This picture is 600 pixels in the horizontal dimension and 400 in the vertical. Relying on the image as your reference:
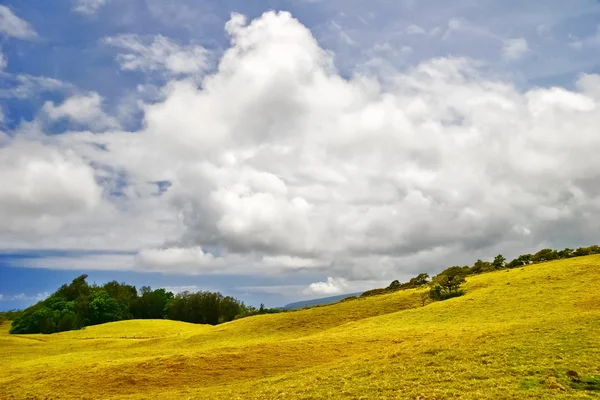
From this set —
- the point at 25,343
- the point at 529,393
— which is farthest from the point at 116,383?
the point at 25,343

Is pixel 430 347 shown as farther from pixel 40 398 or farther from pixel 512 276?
pixel 512 276

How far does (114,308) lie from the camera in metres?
134

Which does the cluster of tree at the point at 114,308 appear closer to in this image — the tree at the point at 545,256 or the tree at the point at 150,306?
the tree at the point at 150,306

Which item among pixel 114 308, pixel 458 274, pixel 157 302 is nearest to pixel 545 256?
pixel 458 274

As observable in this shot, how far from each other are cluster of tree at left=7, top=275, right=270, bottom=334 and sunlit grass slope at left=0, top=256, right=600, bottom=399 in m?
57.3

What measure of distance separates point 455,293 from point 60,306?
116 m

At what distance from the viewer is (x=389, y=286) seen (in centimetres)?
9544

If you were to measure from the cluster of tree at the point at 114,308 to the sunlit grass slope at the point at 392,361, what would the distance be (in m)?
57.3

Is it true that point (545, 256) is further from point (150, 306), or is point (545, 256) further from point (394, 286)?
point (150, 306)

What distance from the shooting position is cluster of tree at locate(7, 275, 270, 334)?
113750mm

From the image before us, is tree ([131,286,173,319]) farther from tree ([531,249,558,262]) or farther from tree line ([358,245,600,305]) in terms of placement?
tree ([531,249,558,262])

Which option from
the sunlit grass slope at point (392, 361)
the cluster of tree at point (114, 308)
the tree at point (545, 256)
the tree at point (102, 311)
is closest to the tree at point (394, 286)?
the tree at point (545, 256)

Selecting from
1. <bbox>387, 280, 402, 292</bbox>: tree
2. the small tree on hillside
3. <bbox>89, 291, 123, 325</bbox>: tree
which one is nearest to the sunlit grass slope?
the small tree on hillside

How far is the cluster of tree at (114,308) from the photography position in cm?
11375
